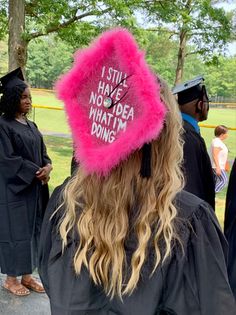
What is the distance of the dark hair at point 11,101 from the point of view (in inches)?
134

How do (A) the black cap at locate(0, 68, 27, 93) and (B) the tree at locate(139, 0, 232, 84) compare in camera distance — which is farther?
(B) the tree at locate(139, 0, 232, 84)

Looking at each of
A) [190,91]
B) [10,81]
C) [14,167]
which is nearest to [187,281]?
[190,91]

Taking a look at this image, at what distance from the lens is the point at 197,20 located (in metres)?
9.60

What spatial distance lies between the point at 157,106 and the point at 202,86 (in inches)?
76.8

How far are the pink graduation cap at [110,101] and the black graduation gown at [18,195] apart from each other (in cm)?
204

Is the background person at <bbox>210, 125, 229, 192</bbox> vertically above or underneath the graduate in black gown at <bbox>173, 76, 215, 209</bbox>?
underneath

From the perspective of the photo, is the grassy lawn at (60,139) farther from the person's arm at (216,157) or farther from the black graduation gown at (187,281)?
the black graduation gown at (187,281)

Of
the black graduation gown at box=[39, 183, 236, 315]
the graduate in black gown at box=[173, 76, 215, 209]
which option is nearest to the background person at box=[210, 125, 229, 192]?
the graduate in black gown at box=[173, 76, 215, 209]

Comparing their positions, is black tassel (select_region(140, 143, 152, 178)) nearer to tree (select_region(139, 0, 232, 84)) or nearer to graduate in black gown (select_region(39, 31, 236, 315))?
graduate in black gown (select_region(39, 31, 236, 315))

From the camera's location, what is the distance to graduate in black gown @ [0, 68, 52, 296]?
3379 millimetres

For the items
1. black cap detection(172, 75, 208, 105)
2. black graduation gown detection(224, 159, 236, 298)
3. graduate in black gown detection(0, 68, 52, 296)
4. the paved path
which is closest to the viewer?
black graduation gown detection(224, 159, 236, 298)

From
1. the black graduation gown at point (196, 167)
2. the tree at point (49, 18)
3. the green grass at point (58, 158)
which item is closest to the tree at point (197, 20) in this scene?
the tree at point (49, 18)

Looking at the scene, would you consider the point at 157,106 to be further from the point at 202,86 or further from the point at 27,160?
the point at 27,160

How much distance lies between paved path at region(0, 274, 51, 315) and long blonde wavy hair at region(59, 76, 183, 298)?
210 centimetres
